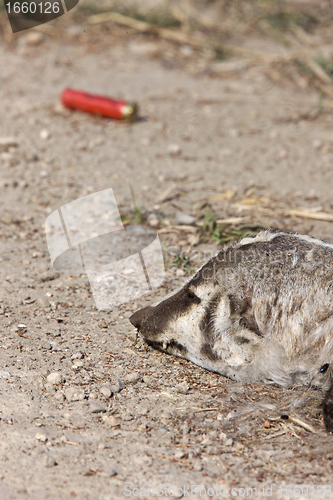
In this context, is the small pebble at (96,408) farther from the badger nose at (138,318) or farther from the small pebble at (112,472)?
the badger nose at (138,318)

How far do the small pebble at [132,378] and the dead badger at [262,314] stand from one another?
297 millimetres

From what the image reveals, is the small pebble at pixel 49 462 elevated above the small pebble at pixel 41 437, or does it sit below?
above

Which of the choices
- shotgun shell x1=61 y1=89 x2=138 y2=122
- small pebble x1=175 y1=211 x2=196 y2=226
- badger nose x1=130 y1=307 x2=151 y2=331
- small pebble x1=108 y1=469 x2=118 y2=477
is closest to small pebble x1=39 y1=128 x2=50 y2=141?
shotgun shell x1=61 y1=89 x2=138 y2=122

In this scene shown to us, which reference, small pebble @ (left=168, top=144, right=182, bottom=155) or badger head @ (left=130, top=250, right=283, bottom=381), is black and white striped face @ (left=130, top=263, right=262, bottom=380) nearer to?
badger head @ (left=130, top=250, right=283, bottom=381)

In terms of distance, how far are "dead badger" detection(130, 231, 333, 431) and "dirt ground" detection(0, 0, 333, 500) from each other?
146mm

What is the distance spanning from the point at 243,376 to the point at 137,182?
115 inches

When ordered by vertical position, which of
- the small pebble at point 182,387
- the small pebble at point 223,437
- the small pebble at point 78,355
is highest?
the small pebble at point 223,437

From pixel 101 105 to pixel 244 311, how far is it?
163 inches

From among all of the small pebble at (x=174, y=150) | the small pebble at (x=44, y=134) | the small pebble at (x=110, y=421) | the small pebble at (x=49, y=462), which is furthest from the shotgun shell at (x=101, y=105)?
the small pebble at (x=49, y=462)

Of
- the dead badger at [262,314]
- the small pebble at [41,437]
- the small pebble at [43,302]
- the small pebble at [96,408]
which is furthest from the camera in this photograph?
the small pebble at [43,302]

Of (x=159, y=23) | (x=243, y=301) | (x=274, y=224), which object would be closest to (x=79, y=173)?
(x=274, y=224)

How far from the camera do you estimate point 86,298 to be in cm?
411

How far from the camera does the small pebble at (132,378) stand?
329 centimetres

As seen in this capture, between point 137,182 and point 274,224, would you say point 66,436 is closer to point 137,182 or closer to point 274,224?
point 274,224
